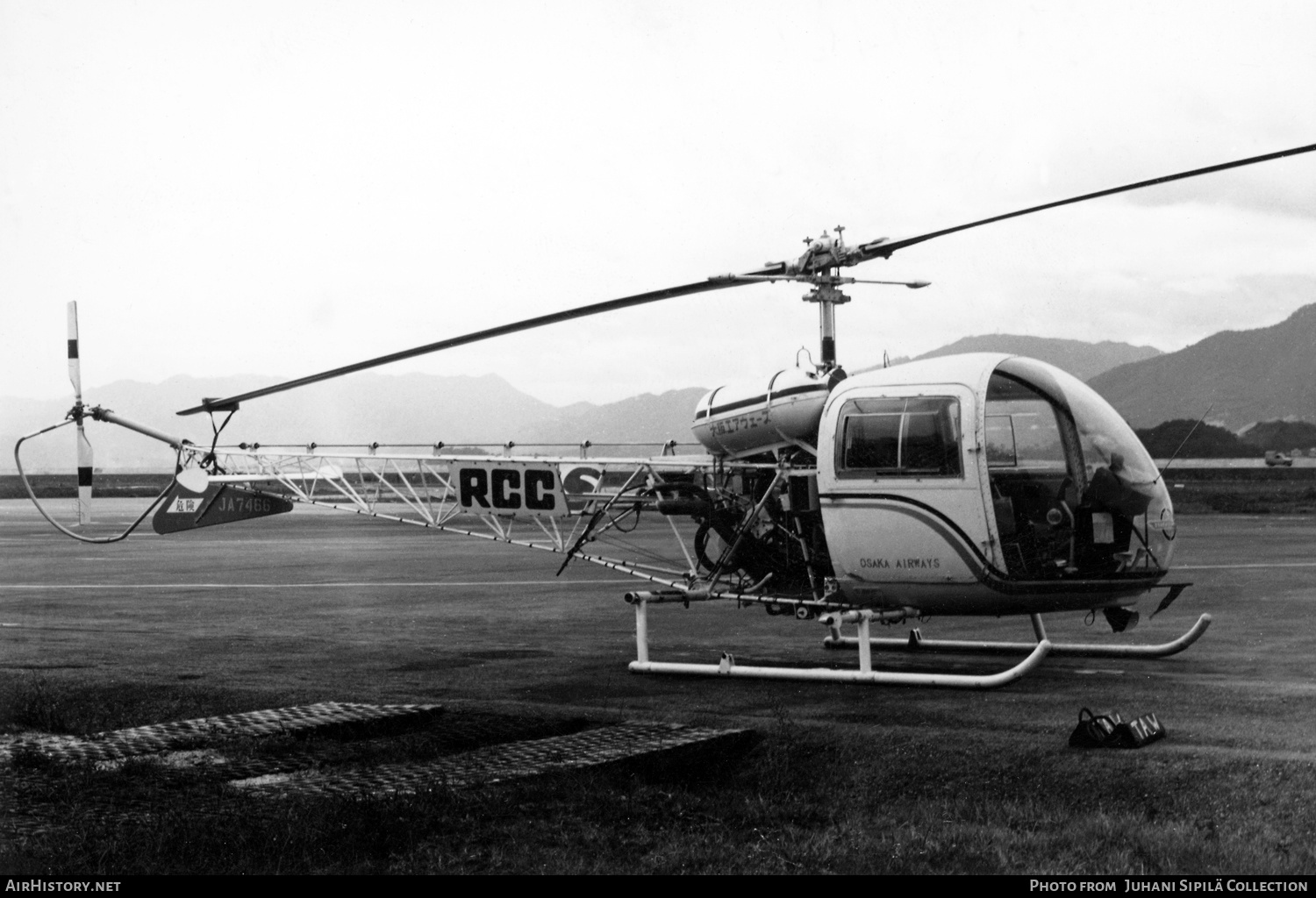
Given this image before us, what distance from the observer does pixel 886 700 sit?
10586 millimetres

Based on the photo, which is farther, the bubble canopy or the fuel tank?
the fuel tank

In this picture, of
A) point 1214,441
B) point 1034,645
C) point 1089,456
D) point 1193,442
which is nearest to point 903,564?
point 1089,456

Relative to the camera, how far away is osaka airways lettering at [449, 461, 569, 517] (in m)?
13.9

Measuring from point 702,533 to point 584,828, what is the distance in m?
6.55

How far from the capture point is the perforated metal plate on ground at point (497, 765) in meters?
7.62

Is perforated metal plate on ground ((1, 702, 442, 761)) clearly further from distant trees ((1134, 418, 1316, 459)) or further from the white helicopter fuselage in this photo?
distant trees ((1134, 418, 1316, 459))

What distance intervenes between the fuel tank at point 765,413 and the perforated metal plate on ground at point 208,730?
3.91 metres

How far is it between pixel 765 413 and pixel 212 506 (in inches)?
310

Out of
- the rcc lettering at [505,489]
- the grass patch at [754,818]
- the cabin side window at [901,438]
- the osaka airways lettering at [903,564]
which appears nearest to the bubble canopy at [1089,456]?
the cabin side window at [901,438]

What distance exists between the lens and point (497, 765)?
8125 millimetres

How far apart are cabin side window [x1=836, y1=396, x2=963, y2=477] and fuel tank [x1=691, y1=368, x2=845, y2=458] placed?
523 millimetres

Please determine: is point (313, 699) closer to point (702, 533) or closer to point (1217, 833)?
point (702, 533)

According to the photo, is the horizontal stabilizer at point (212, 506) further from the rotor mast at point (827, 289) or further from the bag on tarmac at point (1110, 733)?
the bag on tarmac at point (1110, 733)

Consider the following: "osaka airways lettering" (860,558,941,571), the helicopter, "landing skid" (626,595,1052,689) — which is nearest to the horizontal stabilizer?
the helicopter
